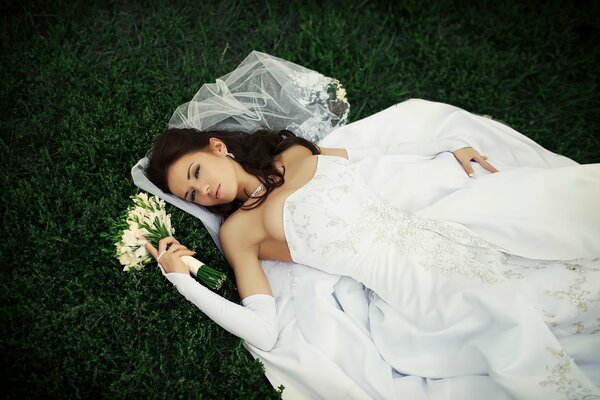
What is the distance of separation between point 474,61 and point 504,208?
2486mm

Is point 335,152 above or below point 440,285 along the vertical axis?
above

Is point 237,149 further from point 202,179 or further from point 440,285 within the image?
point 440,285

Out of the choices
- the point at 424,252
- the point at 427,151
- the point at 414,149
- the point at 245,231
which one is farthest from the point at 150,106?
the point at 424,252

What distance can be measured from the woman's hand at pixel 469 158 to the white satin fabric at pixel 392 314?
62mm

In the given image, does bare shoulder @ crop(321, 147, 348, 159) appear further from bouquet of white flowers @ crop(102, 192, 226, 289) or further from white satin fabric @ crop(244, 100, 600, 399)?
bouquet of white flowers @ crop(102, 192, 226, 289)

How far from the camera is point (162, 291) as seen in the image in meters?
3.90

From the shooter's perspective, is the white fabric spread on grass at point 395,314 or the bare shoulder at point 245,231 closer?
the white fabric spread on grass at point 395,314

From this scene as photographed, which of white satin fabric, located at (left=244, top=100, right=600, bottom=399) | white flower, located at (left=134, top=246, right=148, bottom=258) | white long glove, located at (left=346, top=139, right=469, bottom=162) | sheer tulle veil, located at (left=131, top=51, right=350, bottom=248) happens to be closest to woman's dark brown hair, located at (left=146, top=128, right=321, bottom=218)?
sheer tulle veil, located at (left=131, top=51, right=350, bottom=248)

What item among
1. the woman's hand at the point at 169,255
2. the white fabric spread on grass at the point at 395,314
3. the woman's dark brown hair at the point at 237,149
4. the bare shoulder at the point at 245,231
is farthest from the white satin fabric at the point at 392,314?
the woman's hand at the point at 169,255

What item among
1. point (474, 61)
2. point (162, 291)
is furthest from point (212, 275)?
point (474, 61)

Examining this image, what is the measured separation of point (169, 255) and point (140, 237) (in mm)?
264

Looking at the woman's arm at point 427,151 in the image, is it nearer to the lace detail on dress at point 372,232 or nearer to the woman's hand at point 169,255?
the lace detail on dress at point 372,232

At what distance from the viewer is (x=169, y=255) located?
3.61 metres

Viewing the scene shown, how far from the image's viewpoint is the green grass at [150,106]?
11.8ft
